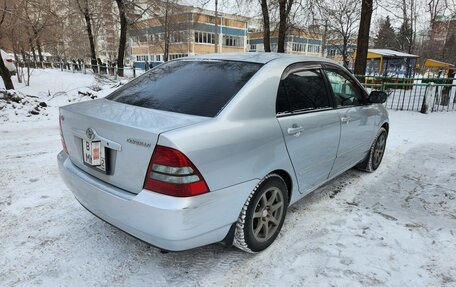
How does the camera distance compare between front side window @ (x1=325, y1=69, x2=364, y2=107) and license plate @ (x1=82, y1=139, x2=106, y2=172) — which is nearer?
license plate @ (x1=82, y1=139, x2=106, y2=172)

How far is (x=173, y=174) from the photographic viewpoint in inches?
82.7

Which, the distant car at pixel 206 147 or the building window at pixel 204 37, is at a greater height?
the building window at pixel 204 37

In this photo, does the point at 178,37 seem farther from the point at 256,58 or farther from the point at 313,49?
the point at 256,58

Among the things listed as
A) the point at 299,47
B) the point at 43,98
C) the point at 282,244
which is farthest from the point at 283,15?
the point at 299,47

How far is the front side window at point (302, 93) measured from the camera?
293 centimetres

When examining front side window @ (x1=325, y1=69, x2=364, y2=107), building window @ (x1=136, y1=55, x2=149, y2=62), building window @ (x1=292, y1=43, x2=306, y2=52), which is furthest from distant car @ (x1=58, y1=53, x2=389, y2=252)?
building window @ (x1=292, y1=43, x2=306, y2=52)

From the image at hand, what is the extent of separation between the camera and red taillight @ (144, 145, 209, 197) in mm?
2084

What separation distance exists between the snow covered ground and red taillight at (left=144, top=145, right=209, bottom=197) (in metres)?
0.81

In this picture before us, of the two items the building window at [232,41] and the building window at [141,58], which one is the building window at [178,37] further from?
the building window at [141,58]

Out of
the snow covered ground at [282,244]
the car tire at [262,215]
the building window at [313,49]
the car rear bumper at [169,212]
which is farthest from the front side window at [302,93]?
the building window at [313,49]

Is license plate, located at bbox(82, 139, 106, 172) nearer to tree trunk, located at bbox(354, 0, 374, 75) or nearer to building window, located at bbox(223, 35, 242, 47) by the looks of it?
tree trunk, located at bbox(354, 0, 374, 75)

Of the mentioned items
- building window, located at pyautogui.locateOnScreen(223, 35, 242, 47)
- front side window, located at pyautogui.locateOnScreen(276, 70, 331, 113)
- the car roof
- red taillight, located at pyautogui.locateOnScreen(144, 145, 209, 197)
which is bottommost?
red taillight, located at pyautogui.locateOnScreen(144, 145, 209, 197)

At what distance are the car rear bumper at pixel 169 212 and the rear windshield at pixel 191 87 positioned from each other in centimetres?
64

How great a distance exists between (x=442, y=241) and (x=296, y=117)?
182cm
